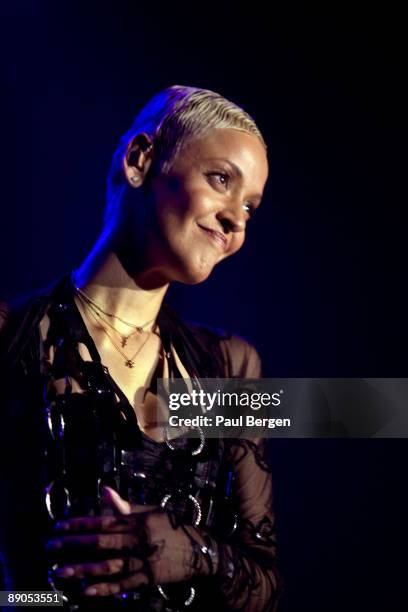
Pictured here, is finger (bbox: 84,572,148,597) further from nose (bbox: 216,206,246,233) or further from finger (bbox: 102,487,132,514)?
nose (bbox: 216,206,246,233)

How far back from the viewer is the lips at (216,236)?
1113mm

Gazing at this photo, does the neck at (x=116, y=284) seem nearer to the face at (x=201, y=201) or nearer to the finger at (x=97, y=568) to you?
the face at (x=201, y=201)

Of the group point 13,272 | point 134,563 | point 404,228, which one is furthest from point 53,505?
→ point 404,228

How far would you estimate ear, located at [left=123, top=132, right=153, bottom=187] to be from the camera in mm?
1161

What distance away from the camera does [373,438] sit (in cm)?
153

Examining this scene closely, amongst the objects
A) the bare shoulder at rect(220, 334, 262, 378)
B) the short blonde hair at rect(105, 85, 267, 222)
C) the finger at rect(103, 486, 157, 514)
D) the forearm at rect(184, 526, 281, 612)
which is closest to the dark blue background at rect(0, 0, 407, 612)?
the bare shoulder at rect(220, 334, 262, 378)

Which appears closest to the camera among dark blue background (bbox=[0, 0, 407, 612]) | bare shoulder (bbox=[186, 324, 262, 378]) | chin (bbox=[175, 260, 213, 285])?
chin (bbox=[175, 260, 213, 285])

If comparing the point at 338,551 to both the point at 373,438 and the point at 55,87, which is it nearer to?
the point at 373,438

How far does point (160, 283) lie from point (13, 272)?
0.42 metres

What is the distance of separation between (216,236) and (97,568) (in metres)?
0.57

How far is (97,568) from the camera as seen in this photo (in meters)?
0.92

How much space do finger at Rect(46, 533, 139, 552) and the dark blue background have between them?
2.26 feet

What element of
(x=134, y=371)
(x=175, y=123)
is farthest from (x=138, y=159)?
(x=134, y=371)

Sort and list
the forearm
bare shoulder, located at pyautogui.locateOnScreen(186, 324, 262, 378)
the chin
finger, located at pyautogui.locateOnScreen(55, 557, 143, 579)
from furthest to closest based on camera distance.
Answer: bare shoulder, located at pyautogui.locateOnScreen(186, 324, 262, 378), the chin, the forearm, finger, located at pyautogui.locateOnScreen(55, 557, 143, 579)
